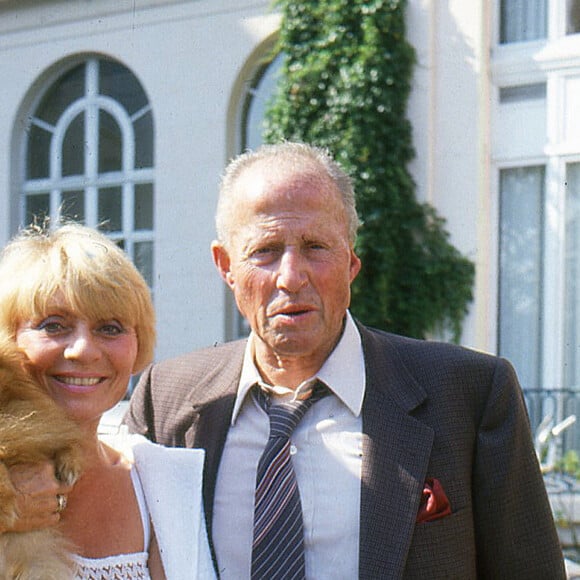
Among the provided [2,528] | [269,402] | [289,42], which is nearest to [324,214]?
[269,402]

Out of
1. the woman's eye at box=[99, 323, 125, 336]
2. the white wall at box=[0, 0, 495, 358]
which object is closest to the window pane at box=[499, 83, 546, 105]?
the white wall at box=[0, 0, 495, 358]

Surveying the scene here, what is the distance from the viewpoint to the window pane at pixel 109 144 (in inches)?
365

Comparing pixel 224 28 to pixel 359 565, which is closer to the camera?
pixel 359 565

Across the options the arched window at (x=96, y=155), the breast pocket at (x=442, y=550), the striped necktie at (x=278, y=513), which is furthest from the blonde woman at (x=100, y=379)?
the arched window at (x=96, y=155)

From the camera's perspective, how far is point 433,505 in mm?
2174

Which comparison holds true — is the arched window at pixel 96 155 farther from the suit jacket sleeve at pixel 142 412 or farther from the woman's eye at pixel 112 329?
the woman's eye at pixel 112 329

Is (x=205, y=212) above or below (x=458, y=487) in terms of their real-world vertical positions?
above

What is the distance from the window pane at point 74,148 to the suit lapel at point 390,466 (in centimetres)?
787

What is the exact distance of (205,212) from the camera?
27.0 feet

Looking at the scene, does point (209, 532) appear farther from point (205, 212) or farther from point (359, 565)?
point (205, 212)

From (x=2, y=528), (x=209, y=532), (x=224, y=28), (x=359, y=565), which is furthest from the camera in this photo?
(x=224, y=28)

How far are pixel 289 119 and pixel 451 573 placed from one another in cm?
599

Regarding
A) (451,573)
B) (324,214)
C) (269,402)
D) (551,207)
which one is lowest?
(451,573)

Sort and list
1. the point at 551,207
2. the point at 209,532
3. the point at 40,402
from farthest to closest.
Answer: the point at 551,207 → the point at 209,532 → the point at 40,402
